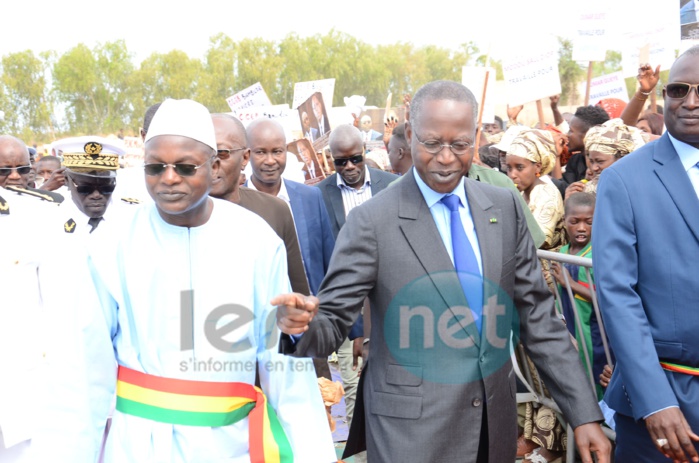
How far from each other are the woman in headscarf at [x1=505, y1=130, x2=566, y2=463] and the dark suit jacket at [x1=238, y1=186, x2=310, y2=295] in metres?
1.39

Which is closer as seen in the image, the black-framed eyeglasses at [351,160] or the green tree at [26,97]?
the black-framed eyeglasses at [351,160]

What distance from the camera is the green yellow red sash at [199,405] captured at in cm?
284

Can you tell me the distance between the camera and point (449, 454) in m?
3.10

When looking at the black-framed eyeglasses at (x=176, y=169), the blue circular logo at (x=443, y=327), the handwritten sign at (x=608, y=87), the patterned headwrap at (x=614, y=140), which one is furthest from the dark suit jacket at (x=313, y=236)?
the handwritten sign at (x=608, y=87)

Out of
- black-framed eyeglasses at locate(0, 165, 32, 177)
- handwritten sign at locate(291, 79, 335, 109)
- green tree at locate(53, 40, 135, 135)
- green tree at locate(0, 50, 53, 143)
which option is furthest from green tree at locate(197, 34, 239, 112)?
black-framed eyeglasses at locate(0, 165, 32, 177)

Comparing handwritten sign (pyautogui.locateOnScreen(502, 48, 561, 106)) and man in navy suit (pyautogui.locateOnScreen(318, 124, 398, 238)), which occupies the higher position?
handwritten sign (pyautogui.locateOnScreen(502, 48, 561, 106))

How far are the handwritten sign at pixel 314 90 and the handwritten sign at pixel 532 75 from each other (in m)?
3.32

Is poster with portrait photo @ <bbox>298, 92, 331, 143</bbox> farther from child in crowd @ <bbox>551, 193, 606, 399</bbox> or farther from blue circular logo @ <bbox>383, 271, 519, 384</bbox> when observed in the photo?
blue circular logo @ <bbox>383, 271, 519, 384</bbox>

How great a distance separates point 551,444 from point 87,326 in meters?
3.27

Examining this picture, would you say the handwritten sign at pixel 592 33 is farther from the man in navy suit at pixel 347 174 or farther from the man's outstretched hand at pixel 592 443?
the man's outstretched hand at pixel 592 443

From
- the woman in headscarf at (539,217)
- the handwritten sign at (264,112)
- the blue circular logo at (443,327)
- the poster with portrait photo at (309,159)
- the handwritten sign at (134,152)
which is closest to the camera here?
the blue circular logo at (443,327)

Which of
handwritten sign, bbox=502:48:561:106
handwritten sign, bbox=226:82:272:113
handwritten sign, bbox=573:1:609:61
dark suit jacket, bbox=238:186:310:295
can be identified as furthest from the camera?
handwritten sign, bbox=226:82:272:113

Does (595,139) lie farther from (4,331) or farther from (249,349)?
(4,331)

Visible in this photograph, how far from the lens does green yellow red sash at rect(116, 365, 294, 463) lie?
2840 mm
